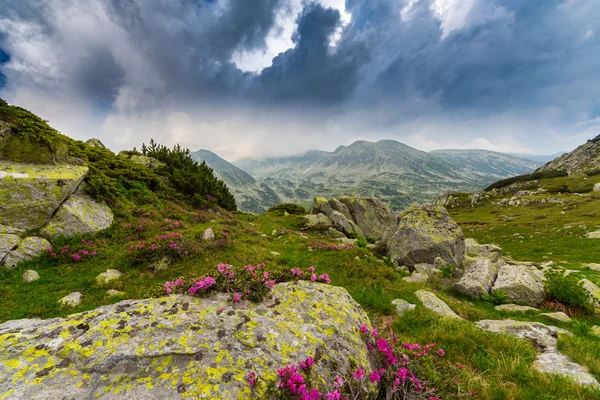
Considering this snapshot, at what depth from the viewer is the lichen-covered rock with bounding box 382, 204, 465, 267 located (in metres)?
18.3

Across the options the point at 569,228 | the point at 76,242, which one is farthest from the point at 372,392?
the point at 569,228

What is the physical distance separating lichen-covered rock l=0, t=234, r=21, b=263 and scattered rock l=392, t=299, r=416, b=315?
62.0 feet

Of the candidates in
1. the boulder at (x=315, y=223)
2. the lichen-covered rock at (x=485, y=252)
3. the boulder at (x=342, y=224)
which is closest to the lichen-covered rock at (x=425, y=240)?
the lichen-covered rock at (x=485, y=252)

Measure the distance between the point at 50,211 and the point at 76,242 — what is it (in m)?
2.57

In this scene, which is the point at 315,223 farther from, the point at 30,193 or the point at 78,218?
the point at 30,193

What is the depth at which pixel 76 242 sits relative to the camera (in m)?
14.1

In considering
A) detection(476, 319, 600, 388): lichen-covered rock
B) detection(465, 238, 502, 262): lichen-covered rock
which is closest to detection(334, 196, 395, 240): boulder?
detection(465, 238, 502, 262): lichen-covered rock

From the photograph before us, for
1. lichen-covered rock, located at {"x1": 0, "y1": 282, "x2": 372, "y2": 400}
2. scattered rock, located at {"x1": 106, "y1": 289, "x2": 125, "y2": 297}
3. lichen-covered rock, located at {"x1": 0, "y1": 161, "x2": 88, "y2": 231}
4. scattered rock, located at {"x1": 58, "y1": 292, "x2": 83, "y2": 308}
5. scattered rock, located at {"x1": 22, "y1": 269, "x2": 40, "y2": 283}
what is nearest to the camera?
lichen-covered rock, located at {"x1": 0, "y1": 282, "x2": 372, "y2": 400}

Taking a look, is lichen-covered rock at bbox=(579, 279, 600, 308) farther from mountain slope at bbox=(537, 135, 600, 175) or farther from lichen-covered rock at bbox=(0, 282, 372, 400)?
mountain slope at bbox=(537, 135, 600, 175)

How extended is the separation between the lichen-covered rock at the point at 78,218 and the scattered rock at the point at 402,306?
731 inches

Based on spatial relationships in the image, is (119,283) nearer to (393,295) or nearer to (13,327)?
(13,327)

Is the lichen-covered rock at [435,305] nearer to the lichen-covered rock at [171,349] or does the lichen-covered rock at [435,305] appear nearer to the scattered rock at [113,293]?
the lichen-covered rock at [171,349]

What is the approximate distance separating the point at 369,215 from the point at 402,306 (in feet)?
94.2

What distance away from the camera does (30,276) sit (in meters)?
11.1
